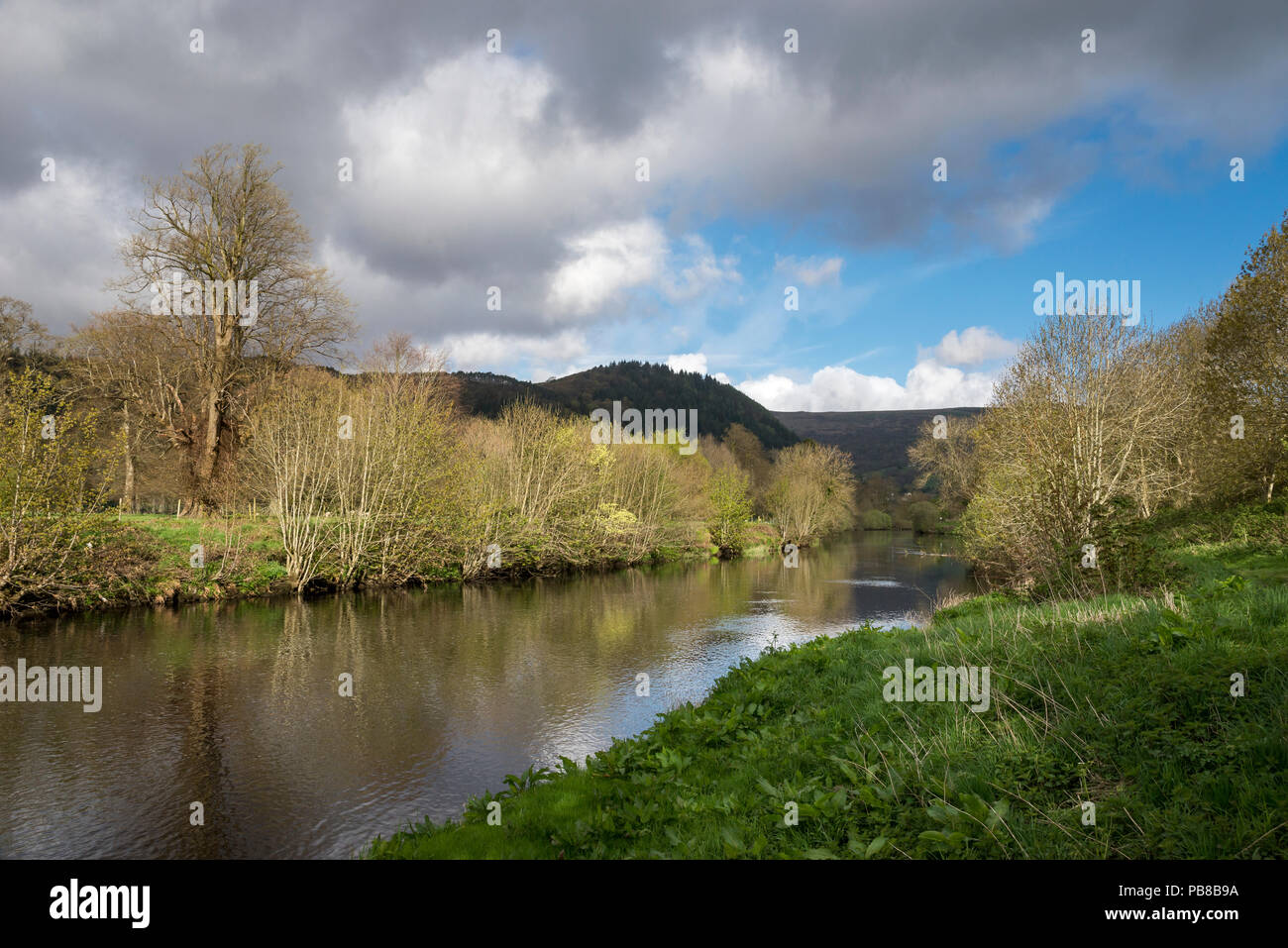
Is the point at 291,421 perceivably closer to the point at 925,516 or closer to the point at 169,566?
the point at 169,566

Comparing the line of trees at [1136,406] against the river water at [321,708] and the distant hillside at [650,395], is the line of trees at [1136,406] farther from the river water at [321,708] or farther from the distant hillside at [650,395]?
the distant hillside at [650,395]

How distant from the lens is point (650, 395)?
171 meters

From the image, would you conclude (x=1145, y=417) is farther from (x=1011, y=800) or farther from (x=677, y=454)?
(x=677, y=454)

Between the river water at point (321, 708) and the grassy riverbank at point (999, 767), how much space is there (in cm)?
235

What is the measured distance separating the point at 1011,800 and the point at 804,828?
1599 mm

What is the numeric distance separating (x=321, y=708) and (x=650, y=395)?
528 feet

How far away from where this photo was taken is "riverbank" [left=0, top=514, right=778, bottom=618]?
20.7m

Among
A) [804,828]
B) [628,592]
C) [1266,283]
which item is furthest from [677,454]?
[804,828]

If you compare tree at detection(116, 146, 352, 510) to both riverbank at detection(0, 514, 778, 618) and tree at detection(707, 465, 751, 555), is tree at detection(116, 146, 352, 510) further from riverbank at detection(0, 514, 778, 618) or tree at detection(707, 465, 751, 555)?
tree at detection(707, 465, 751, 555)

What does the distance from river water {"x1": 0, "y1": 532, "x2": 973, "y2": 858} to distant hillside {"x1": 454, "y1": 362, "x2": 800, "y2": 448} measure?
93.4 meters

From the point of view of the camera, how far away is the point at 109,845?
7438 millimetres
